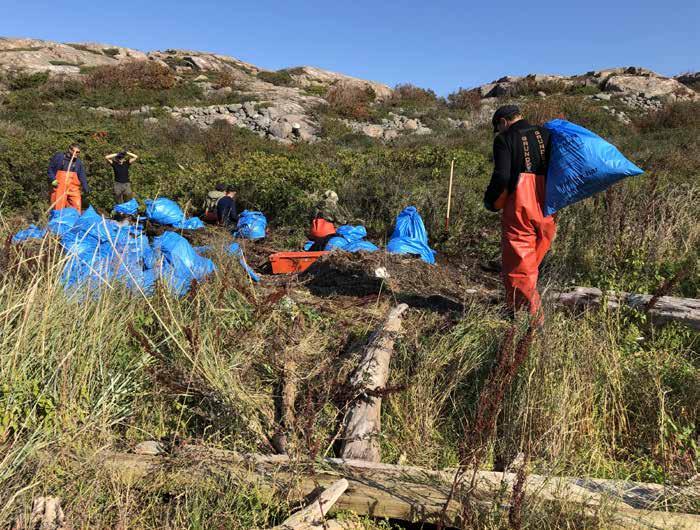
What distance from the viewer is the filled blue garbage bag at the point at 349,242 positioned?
216 inches

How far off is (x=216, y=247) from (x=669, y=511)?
3.52 metres

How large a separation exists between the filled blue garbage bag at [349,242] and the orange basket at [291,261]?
315 mm

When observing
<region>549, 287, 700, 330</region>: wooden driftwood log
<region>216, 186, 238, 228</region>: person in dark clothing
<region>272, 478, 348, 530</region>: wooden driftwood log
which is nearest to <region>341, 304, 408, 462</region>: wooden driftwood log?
<region>272, 478, 348, 530</region>: wooden driftwood log

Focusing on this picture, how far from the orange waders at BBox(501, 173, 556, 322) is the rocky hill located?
1418 cm

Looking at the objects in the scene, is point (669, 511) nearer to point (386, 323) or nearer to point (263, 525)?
point (263, 525)

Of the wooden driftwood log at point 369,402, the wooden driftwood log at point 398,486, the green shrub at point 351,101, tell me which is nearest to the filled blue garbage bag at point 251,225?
the wooden driftwood log at point 369,402

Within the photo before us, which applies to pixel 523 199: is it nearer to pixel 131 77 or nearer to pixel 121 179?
pixel 121 179

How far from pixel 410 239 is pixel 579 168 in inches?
107

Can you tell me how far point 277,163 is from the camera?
854 cm

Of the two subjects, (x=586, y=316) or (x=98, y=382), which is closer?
(x=98, y=382)

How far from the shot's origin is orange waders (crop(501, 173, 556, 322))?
3.21 metres

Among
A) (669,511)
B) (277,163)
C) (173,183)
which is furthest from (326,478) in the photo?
(173,183)

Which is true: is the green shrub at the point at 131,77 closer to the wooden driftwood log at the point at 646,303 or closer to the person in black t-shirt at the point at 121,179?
the person in black t-shirt at the point at 121,179

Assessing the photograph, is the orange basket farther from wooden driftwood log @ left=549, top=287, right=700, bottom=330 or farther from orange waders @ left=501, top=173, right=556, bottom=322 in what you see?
wooden driftwood log @ left=549, top=287, right=700, bottom=330
